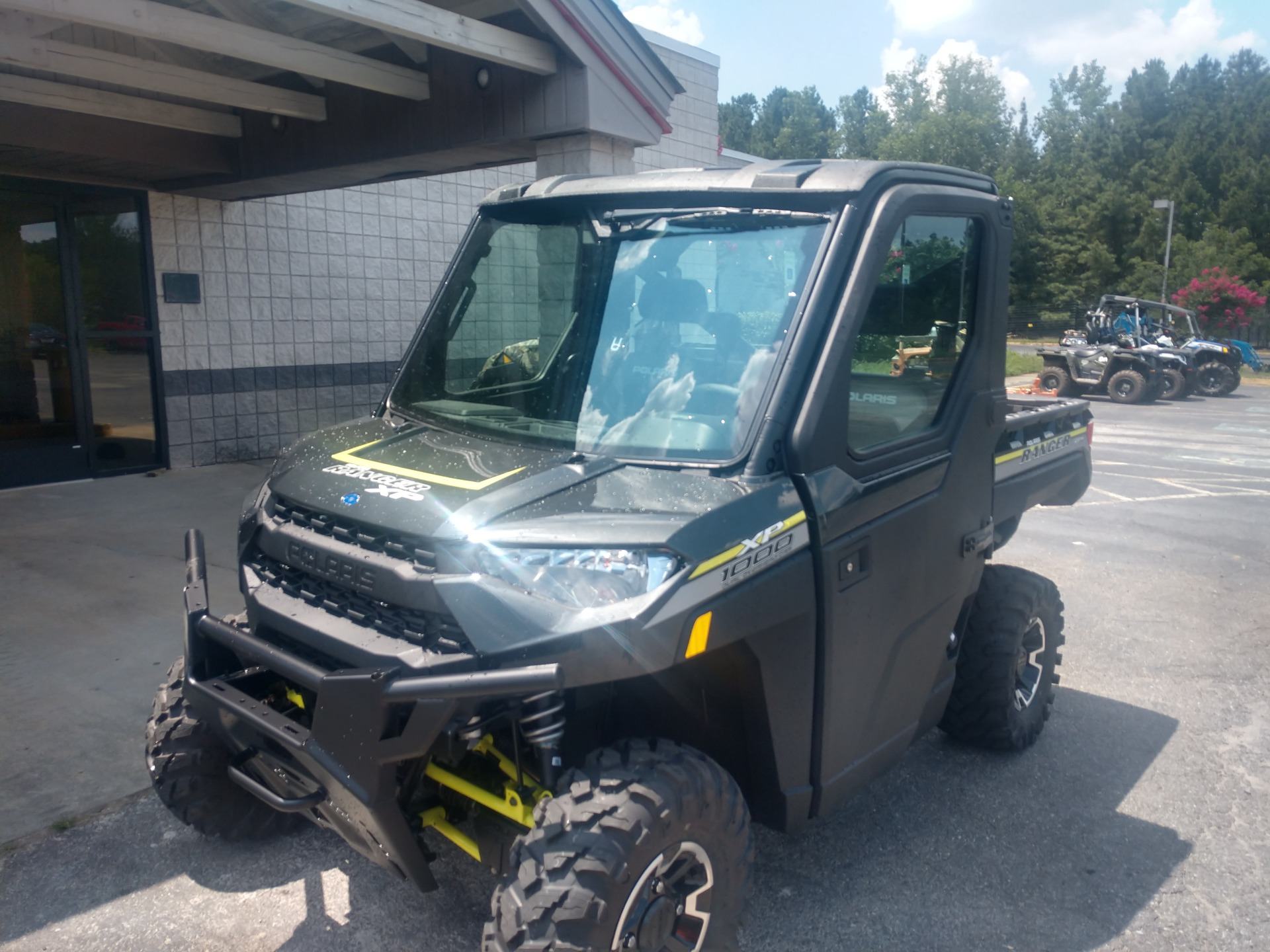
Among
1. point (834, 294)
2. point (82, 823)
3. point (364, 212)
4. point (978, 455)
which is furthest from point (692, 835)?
point (364, 212)

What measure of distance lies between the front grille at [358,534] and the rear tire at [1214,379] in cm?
2172

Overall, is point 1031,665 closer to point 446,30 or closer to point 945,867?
point 945,867

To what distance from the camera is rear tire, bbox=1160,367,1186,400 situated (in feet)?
64.3

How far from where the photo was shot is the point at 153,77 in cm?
687

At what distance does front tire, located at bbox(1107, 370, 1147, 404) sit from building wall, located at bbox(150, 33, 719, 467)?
12.9 metres

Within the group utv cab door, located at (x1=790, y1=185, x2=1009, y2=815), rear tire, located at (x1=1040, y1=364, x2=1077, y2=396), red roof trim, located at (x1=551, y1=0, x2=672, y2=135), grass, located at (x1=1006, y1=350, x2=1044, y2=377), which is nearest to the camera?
utv cab door, located at (x1=790, y1=185, x2=1009, y2=815)

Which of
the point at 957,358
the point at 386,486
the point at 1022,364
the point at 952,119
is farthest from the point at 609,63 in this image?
the point at 952,119

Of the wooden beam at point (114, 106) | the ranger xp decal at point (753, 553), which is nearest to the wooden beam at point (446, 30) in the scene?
the wooden beam at point (114, 106)

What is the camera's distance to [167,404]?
9688mm

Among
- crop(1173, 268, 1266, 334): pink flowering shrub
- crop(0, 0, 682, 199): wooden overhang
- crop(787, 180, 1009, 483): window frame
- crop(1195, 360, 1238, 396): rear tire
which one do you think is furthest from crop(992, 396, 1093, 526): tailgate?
crop(1173, 268, 1266, 334): pink flowering shrub

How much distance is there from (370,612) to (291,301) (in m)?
8.53

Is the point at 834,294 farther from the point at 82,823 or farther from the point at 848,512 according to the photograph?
the point at 82,823

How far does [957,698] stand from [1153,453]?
10.5 m

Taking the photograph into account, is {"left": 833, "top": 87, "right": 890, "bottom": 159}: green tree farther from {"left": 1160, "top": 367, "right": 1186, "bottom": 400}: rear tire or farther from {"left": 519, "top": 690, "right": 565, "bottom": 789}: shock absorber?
{"left": 519, "top": 690, "right": 565, "bottom": 789}: shock absorber
